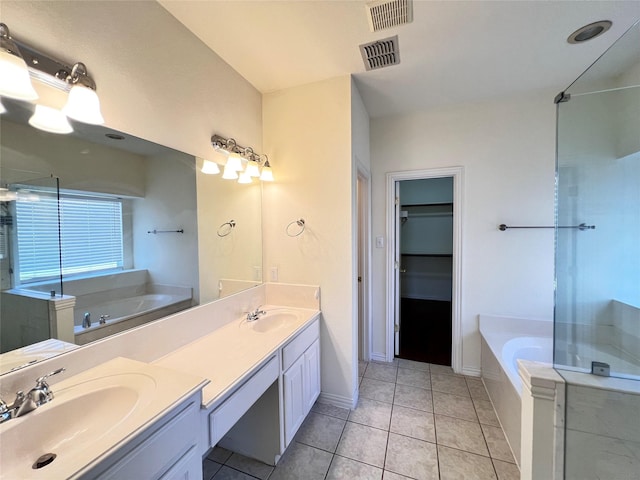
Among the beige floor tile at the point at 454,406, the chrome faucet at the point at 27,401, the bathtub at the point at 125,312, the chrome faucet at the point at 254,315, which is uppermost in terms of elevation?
the bathtub at the point at 125,312

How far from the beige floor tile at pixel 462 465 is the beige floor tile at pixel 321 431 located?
690 millimetres

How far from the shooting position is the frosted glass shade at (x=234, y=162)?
1888 millimetres

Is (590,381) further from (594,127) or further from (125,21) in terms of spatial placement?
(125,21)

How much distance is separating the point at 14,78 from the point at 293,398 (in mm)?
2010

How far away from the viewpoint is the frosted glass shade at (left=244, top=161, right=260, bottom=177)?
2.06 meters

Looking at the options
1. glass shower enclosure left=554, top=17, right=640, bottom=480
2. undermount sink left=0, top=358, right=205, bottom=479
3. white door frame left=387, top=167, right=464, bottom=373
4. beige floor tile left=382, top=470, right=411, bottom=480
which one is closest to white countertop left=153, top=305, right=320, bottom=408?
undermount sink left=0, top=358, right=205, bottom=479

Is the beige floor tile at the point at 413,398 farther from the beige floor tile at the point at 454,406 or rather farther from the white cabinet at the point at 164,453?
the white cabinet at the point at 164,453

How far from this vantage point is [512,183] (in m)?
2.44

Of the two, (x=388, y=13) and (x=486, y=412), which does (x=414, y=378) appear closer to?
(x=486, y=412)

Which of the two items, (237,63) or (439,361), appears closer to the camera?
(237,63)

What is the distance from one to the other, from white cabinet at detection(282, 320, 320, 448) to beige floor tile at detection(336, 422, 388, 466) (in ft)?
1.08

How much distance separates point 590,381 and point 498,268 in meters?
1.59

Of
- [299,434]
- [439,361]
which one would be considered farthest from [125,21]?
[439,361]

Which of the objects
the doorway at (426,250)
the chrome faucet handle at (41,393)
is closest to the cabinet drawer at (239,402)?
the chrome faucet handle at (41,393)
